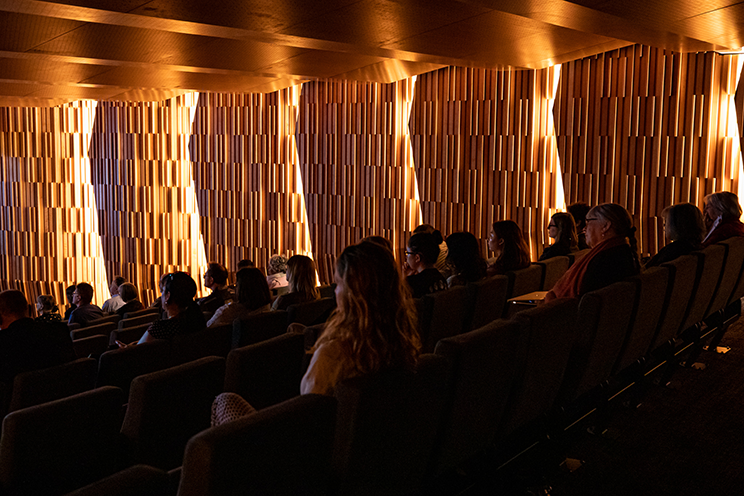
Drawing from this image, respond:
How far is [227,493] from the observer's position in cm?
136

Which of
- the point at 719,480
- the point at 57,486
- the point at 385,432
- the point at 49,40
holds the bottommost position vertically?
the point at 719,480

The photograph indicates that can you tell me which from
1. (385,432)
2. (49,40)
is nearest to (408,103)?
(49,40)

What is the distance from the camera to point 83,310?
641 centimetres

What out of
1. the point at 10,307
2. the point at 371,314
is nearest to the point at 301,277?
the point at 10,307

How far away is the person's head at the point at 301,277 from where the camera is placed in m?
4.42

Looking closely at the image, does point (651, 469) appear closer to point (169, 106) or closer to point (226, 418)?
point (226, 418)

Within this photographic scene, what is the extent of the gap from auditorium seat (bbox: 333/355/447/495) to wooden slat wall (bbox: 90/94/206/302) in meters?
9.44

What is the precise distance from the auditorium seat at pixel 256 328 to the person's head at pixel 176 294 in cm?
32

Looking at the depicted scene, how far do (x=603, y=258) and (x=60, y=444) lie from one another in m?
2.56

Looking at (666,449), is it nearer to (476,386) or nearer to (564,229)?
(476,386)

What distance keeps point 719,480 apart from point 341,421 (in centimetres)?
176

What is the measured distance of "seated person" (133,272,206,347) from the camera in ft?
11.3

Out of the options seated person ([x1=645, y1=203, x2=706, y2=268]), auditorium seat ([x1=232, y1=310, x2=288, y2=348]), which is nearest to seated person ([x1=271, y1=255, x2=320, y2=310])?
auditorium seat ([x1=232, y1=310, x2=288, y2=348])

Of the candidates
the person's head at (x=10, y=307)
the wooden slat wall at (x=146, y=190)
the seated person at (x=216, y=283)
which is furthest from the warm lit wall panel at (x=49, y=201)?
the person's head at (x=10, y=307)
